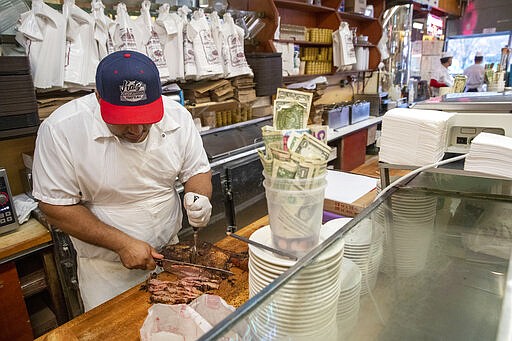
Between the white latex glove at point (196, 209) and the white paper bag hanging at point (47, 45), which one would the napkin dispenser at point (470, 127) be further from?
the white paper bag hanging at point (47, 45)

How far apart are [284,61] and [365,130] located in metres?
1.69

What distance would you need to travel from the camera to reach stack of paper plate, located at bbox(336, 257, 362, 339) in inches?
36.9

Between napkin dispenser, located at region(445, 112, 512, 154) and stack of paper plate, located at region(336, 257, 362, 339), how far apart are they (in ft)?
2.07

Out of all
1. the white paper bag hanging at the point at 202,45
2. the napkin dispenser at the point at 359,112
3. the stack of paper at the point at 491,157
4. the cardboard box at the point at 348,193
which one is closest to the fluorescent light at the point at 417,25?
the napkin dispenser at the point at 359,112

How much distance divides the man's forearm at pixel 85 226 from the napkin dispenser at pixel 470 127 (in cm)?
133

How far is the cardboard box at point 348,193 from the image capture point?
5.57 feet

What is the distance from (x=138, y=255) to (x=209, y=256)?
28 cm

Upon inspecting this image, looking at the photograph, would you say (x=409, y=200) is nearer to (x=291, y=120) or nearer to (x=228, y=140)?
(x=291, y=120)

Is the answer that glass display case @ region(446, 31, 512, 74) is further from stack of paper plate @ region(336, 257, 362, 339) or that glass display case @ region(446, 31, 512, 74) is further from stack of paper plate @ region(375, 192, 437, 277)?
stack of paper plate @ region(336, 257, 362, 339)

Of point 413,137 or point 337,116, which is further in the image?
point 337,116

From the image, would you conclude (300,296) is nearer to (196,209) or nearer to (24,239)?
(196,209)

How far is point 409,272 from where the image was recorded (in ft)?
4.13

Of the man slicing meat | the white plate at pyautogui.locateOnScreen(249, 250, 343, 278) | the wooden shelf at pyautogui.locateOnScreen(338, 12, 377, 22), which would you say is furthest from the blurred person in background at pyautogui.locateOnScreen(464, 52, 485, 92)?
the white plate at pyautogui.locateOnScreen(249, 250, 343, 278)

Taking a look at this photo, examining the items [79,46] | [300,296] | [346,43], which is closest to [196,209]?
[300,296]
